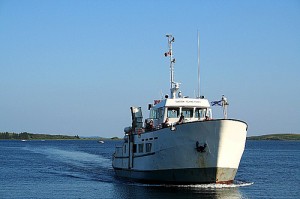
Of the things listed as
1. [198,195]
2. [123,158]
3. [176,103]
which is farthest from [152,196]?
[123,158]

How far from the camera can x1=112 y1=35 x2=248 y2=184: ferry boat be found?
3240 cm

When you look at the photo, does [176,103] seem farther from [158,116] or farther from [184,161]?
[184,161]

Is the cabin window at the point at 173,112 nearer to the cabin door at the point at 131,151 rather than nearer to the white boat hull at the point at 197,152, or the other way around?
the white boat hull at the point at 197,152

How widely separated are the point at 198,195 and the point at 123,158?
12939 mm

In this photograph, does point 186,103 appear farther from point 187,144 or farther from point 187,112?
→ point 187,144

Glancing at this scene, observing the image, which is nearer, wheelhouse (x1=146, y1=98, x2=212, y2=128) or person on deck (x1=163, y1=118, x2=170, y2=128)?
person on deck (x1=163, y1=118, x2=170, y2=128)

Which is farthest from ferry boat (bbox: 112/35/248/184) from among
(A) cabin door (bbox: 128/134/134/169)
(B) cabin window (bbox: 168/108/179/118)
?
(A) cabin door (bbox: 128/134/134/169)

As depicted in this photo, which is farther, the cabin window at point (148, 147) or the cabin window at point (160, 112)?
the cabin window at point (160, 112)

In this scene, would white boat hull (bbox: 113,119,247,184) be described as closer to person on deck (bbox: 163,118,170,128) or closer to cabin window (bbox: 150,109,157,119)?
person on deck (bbox: 163,118,170,128)

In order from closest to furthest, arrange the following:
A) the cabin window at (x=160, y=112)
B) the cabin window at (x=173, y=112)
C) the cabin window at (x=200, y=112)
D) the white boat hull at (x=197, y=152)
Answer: the white boat hull at (x=197, y=152) < the cabin window at (x=173, y=112) < the cabin window at (x=200, y=112) < the cabin window at (x=160, y=112)

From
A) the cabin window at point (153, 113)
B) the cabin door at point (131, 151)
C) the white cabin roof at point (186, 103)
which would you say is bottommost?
the cabin door at point (131, 151)

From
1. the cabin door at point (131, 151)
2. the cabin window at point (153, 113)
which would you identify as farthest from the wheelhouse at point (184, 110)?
the cabin door at point (131, 151)

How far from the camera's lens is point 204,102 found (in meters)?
37.0

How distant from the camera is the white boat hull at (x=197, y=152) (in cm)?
3231
